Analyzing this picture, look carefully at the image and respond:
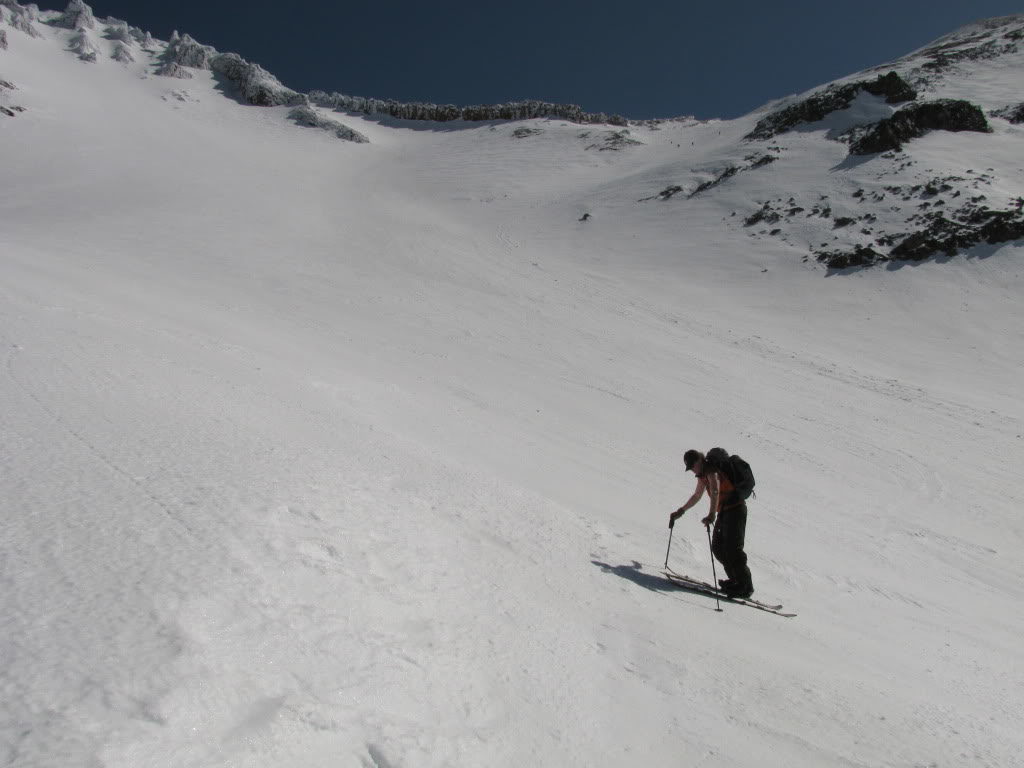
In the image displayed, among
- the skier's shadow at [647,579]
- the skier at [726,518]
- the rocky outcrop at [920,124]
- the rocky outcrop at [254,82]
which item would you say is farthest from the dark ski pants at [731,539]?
the rocky outcrop at [254,82]

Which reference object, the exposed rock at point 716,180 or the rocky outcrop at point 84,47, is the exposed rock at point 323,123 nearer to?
the rocky outcrop at point 84,47

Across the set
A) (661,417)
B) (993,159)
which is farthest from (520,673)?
(993,159)

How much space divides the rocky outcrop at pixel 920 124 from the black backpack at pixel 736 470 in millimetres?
35261

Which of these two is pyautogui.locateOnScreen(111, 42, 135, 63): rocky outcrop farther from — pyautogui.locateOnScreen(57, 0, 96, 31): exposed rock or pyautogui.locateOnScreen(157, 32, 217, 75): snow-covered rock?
pyautogui.locateOnScreen(57, 0, 96, 31): exposed rock

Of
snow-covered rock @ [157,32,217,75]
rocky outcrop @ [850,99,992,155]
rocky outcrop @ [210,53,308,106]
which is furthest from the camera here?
snow-covered rock @ [157,32,217,75]

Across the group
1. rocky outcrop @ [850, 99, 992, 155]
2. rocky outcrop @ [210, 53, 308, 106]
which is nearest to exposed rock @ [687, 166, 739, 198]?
rocky outcrop @ [850, 99, 992, 155]

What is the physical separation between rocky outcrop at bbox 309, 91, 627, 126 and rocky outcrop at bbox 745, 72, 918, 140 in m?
24.6

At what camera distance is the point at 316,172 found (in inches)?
1768

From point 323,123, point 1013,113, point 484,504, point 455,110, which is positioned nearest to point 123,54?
point 323,123

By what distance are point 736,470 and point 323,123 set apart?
64355 millimetres

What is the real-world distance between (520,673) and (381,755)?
1.07 metres

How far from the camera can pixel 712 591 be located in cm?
564

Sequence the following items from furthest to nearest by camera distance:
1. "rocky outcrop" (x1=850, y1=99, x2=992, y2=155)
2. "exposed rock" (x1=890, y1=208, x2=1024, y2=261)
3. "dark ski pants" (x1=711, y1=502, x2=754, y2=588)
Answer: "rocky outcrop" (x1=850, y1=99, x2=992, y2=155) → "exposed rock" (x1=890, y1=208, x2=1024, y2=261) → "dark ski pants" (x1=711, y1=502, x2=754, y2=588)

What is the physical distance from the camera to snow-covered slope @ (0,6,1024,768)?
9.34 ft
